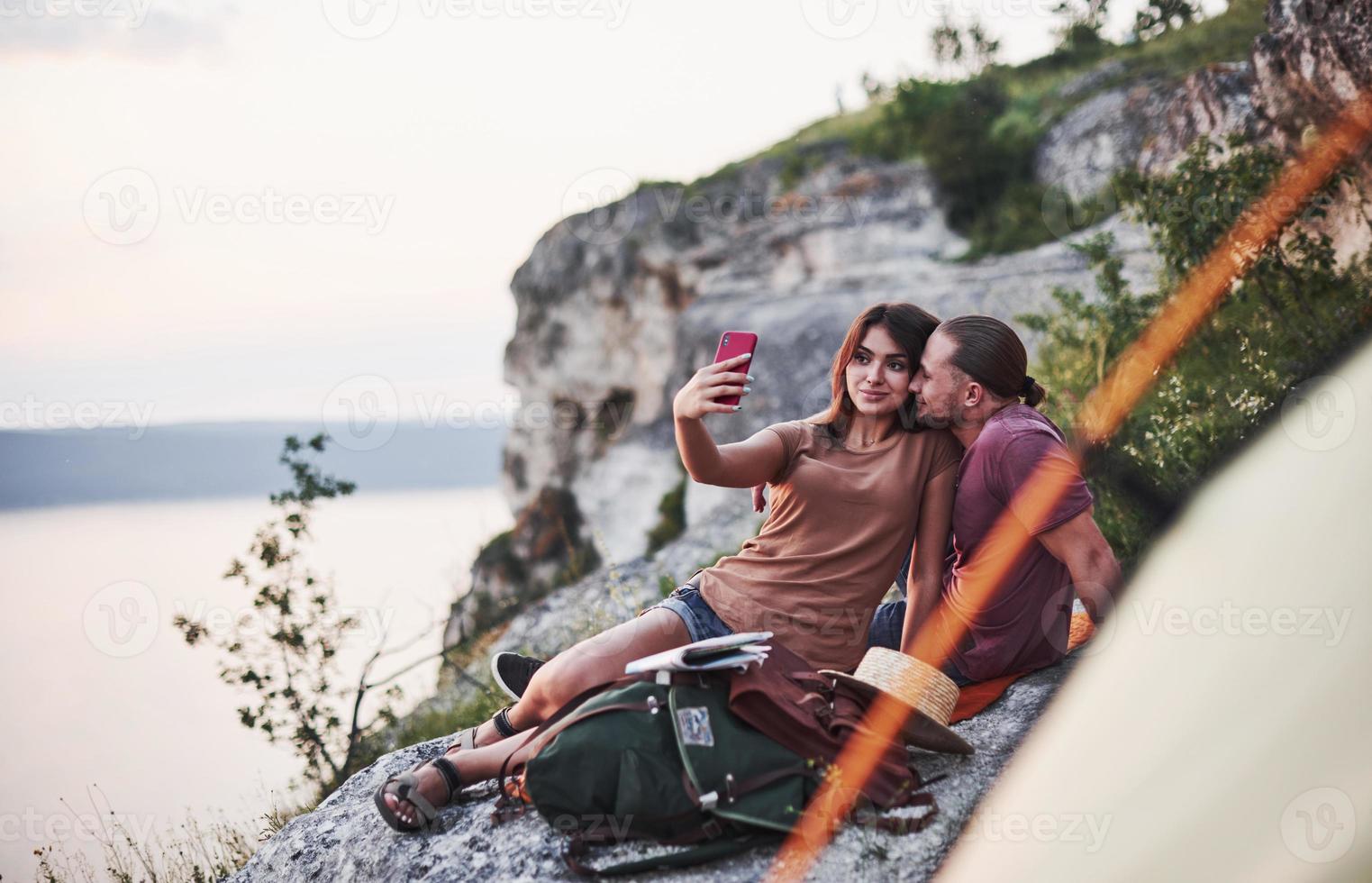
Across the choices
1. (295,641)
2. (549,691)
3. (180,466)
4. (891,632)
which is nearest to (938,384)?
(891,632)

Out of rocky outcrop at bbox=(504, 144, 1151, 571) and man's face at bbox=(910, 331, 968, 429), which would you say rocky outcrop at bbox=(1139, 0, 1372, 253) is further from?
man's face at bbox=(910, 331, 968, 429)

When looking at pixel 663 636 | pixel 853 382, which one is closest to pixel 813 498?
pixel 853 382

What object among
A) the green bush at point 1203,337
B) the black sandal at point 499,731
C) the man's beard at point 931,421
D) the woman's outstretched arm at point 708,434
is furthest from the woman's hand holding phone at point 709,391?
the green bush at point 1203,337

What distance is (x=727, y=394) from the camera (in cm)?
327

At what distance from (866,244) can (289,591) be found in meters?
12.2

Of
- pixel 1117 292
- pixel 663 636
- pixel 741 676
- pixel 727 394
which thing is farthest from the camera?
pixel 1117 292

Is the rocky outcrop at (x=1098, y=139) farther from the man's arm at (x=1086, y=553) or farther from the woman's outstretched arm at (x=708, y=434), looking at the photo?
the woman's outstretched arm at (x=708, y=434)

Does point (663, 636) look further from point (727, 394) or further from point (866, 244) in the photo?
point (866, 244)

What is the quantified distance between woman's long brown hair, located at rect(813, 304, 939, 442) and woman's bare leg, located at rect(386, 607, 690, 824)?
3.81 feet

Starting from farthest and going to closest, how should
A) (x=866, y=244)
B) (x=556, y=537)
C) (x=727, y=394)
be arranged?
(x=556, y=537) → (x=866, y=244) → (x=727, y=394)

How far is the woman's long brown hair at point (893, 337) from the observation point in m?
3.76

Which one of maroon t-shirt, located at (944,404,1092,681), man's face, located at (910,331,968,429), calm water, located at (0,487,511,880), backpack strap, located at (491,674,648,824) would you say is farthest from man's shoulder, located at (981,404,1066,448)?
calm water, located at (0,487,511,880)

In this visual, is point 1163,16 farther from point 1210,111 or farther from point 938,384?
point 938,384

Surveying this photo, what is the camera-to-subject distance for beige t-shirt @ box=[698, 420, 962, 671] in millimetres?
3664
